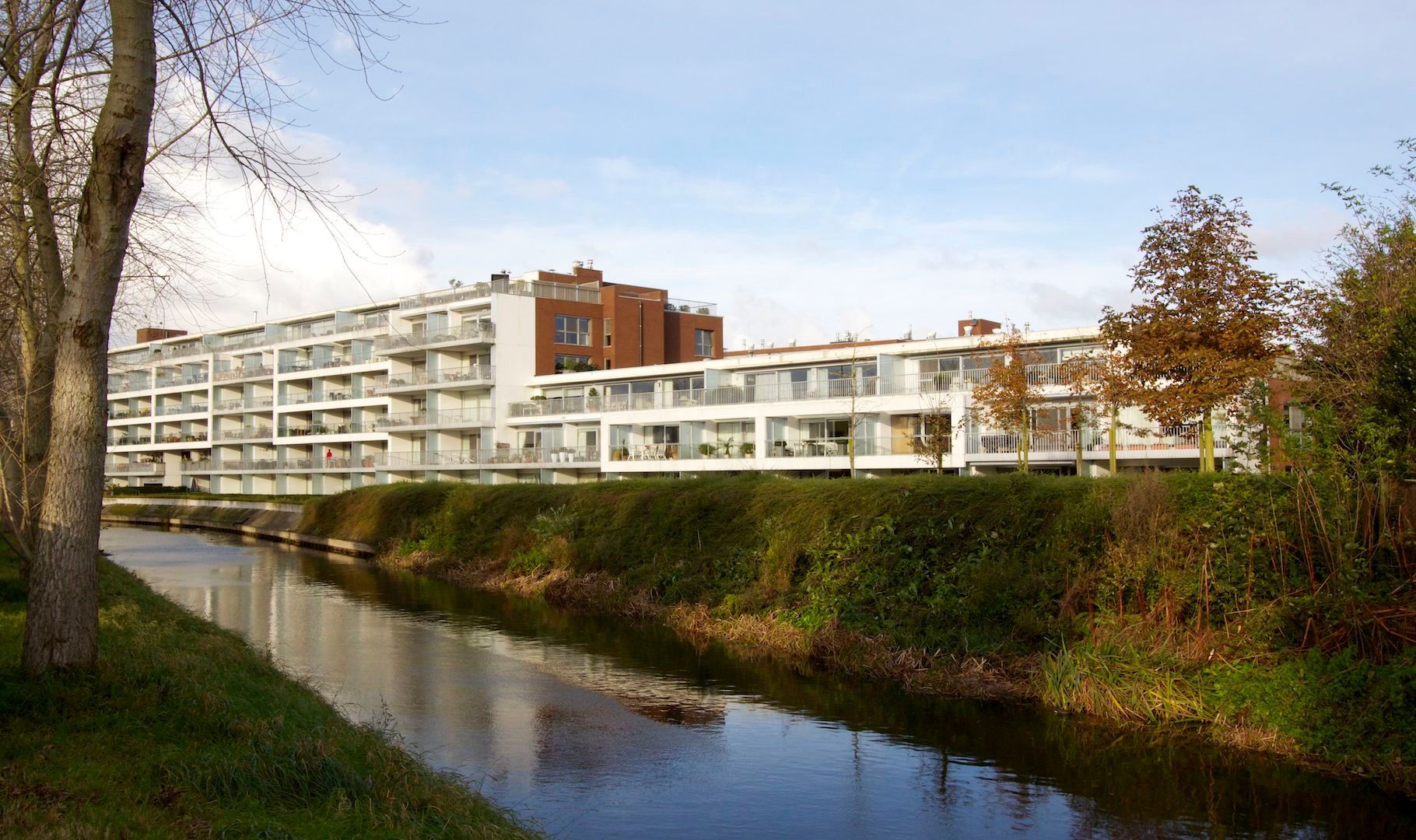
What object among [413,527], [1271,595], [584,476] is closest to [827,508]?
[1271,595]

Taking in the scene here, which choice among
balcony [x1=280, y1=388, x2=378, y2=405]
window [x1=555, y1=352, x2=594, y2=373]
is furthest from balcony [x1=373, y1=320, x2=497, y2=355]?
window [x1=555, y1=352, x2=594, y2=373]

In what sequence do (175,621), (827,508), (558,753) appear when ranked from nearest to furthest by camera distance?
(558,753) → (175,621) → (827,508)

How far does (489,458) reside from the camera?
6456cm

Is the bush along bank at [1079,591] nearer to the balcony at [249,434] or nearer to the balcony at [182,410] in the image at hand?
the balcony at [249,434]

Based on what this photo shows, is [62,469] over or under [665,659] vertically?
over

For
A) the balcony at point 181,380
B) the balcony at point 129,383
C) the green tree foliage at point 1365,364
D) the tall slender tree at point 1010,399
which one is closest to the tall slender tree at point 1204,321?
the green tree foliage at point 1365,364

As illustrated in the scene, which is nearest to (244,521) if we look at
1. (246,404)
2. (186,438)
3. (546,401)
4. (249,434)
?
(546,401)

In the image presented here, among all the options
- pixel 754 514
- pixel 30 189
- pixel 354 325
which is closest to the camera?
pixel 30 189

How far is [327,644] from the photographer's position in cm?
2183

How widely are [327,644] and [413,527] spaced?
20.8 metres

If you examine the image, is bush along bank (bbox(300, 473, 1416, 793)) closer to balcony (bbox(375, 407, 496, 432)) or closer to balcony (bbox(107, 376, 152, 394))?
balcony (bbox(375, 407, 496, 432))

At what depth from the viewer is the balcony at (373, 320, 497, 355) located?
65.8 meters

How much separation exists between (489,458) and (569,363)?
7.78m

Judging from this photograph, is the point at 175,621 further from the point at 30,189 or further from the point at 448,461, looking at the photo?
the point at 448,461
